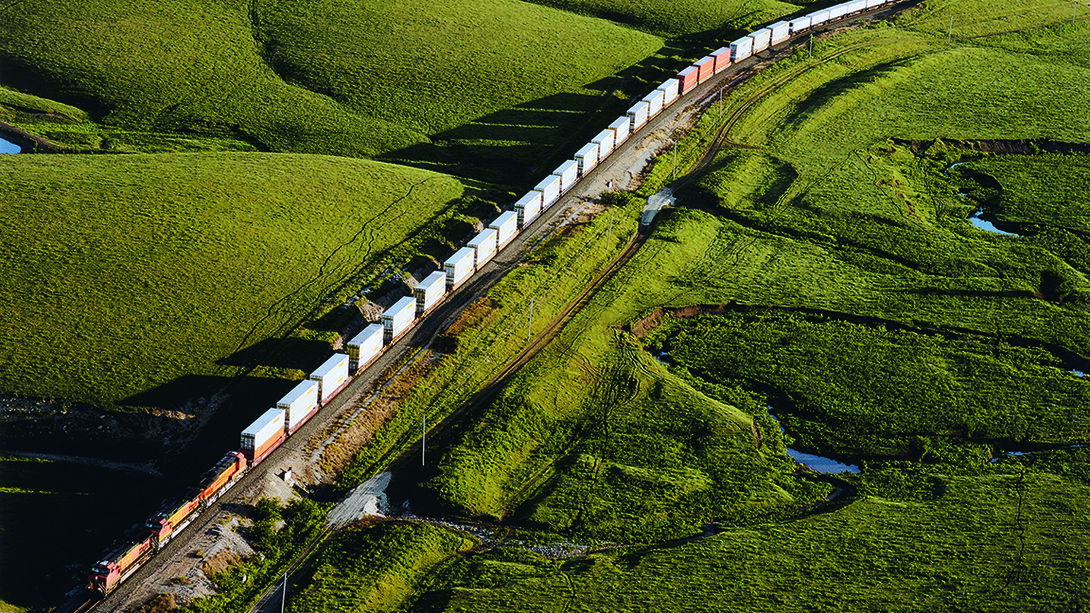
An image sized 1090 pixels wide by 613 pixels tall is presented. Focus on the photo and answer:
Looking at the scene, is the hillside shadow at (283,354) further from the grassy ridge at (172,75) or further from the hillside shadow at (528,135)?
the grassy ridge at (172,75)

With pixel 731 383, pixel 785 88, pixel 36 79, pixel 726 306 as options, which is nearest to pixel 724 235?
pixel 726 306

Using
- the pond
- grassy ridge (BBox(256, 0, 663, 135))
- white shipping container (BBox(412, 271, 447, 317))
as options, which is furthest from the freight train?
the pond

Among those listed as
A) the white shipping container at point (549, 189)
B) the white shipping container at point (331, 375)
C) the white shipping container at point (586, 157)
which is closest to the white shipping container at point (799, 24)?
the white shipping container at point (586, 157)

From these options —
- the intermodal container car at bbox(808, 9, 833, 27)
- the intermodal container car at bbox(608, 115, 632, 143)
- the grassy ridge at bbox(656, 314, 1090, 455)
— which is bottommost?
the grassy ridge at bbox(656, 314, 1090, 455)

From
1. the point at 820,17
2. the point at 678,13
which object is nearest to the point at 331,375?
the point at 678,13

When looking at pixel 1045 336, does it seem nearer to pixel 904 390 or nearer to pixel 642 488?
pixel 904 390

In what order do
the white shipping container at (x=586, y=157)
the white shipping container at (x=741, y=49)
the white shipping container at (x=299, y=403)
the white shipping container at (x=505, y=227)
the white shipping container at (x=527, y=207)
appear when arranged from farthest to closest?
1. the white shipping container at (x=741, y=49)
2. the white shipping container at (x=586, y=157)
3. the white shipping container at (x=527, y=207)
4. the white shipping container at (x=505, y=227)
5. the white shipping container at (x=299, y=403)

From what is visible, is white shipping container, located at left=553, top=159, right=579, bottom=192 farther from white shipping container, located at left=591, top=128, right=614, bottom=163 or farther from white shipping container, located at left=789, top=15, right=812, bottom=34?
white shipping container, located at left=789, top=15, right=812, bottom=34
